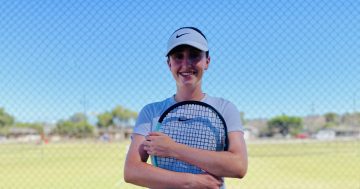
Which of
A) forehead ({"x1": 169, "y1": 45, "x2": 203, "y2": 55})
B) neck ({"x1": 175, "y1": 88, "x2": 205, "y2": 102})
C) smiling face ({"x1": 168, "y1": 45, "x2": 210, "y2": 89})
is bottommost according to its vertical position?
neck ({"x1": 175, "y1": 88, "x2": 205, "y2": 102})

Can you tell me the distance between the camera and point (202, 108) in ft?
4.42

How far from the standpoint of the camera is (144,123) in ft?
4.65

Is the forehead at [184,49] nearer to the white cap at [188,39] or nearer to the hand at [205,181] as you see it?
the white cap at [188,39]

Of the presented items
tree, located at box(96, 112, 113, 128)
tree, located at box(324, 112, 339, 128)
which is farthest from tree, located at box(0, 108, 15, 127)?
tree, located at box(324, 112, 339, 128)

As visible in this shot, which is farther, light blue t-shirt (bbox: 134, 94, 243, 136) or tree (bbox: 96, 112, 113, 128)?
tree (bbox: 96, 112, 113, 128)

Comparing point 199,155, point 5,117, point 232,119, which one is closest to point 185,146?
point 199,155

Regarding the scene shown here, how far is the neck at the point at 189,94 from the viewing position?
142 centimetres

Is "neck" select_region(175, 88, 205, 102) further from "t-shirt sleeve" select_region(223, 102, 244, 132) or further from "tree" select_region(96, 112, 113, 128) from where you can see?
"tree" select_region(96, 112, 113, 128)

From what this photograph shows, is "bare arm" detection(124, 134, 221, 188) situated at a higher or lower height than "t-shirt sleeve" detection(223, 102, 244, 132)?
lower

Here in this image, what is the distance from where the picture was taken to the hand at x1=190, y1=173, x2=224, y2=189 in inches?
49.7

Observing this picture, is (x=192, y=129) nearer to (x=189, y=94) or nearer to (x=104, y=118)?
(x=189, y=94)

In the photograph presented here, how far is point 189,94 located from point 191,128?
0.13 metres

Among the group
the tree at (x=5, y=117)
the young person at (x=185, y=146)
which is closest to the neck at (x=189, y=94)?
the young person at (x=185, y=146)

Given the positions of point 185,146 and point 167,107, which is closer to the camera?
point 185,146
